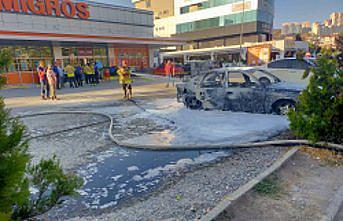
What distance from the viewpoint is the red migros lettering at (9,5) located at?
65.9 feet

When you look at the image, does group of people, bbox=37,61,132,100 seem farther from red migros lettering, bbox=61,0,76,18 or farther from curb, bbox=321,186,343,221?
curb, bbox=321,186,343,221

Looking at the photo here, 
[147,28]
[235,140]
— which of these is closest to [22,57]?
[147,28]

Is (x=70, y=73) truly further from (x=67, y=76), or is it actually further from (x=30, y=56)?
(x=30, y=56)

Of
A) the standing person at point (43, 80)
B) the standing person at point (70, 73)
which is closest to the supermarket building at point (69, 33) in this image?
the standing person at point (70, 73)

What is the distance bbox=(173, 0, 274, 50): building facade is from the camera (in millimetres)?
49688

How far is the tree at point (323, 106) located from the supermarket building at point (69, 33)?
1845 cm

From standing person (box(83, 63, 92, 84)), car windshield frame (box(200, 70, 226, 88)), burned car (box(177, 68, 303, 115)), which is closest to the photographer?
burned car (box(177, 68, 303, 115))

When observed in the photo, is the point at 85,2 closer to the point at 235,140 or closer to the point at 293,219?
the point at 235,140

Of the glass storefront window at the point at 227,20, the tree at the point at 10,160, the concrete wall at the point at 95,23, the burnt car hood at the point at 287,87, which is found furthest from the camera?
the glass storefront window at the point at 227,20

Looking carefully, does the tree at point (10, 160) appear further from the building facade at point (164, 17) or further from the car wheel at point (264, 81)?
the building facade at point (164, 17)

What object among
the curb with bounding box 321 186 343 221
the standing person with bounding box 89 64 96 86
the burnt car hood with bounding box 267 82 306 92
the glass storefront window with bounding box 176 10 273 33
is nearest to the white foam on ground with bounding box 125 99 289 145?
the burnt car hood with bounding box 267 82 306 92

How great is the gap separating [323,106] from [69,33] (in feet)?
77.8

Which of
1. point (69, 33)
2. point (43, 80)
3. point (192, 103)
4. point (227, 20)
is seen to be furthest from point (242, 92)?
point (227, 20)

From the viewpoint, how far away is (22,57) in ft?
71.4
